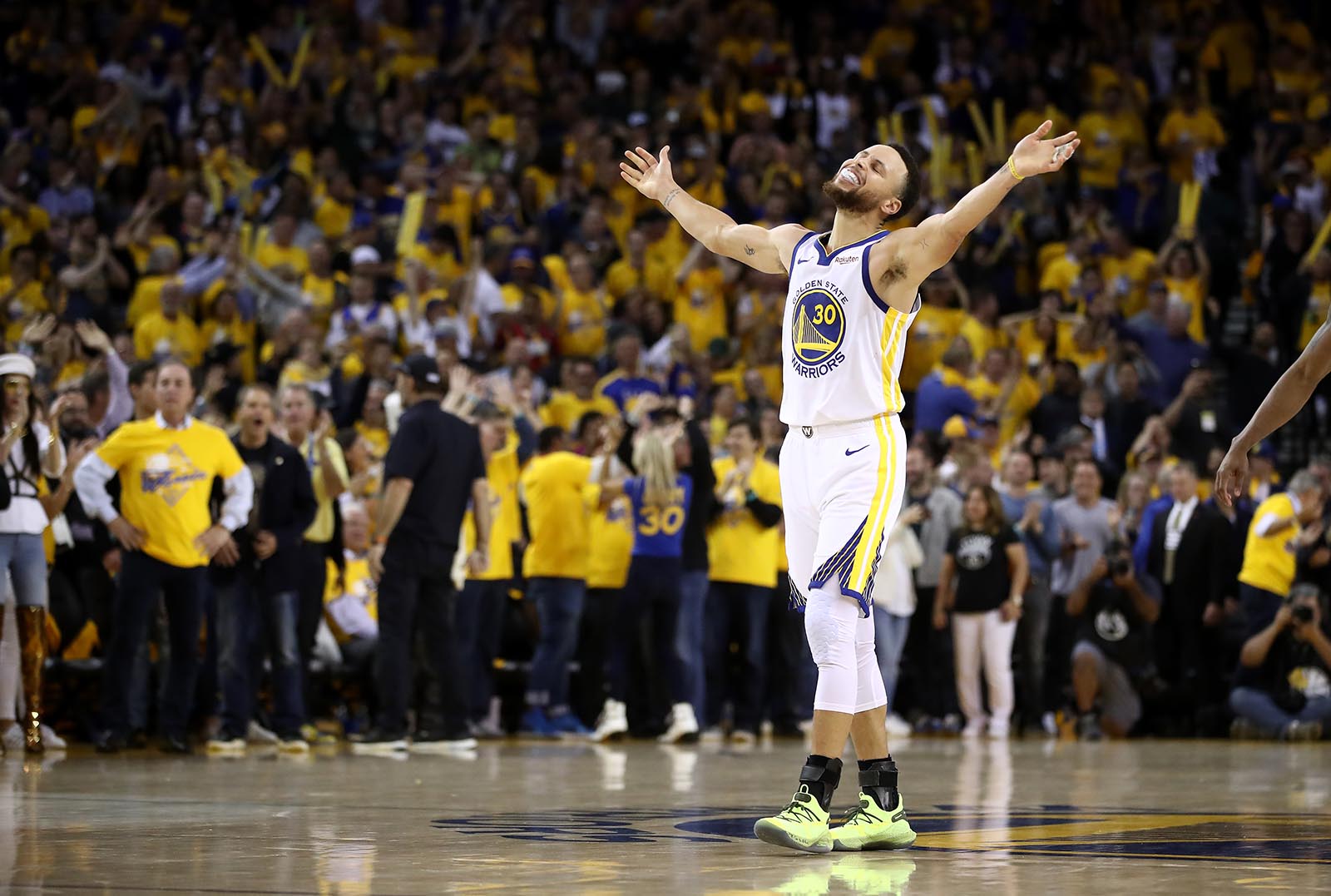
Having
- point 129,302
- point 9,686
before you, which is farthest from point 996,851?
point 129,302

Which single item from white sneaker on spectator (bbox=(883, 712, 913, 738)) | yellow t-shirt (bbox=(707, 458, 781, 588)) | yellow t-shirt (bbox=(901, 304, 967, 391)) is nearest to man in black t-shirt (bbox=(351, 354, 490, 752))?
yellow t-shirt (bbox=(707, 458, 781, 588))

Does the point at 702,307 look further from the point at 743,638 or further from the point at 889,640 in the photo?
the point at 743,638

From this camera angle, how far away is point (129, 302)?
18156 mm

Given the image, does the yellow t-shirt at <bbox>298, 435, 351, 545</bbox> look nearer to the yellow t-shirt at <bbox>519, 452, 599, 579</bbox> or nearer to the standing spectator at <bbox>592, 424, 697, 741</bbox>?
the yellow t-shirt at <bbox>519, 452, 599, 579</bbox>

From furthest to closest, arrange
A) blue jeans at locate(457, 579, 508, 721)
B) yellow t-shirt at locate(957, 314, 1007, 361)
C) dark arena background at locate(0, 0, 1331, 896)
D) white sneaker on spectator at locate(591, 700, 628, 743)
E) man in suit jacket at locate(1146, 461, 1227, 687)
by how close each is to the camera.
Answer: yellow t-shirt at locate(957, 314, 1007, 361)
man in suit jacket at locate(1146, 461, 1227, 687)
blue jeans at locate(457, 579, 508, 721)
white sneaker on spectator at locate(591, 700, 628, 743)
dark arena background at locate(0, 0, 1331, 896)

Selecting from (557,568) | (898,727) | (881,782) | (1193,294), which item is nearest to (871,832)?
(881,782)

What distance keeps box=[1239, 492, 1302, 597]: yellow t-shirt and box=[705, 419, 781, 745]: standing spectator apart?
12.5 feet

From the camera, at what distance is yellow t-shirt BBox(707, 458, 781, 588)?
13914 mm

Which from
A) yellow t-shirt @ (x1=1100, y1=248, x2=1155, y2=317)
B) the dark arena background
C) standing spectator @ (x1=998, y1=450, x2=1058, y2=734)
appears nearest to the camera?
the dark arena background

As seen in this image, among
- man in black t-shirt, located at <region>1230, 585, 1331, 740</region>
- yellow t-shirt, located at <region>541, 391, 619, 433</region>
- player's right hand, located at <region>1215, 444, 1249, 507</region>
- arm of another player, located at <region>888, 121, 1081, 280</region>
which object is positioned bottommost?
man in black t-shirt, located at <region>1230, 585, 1331, 740</region>

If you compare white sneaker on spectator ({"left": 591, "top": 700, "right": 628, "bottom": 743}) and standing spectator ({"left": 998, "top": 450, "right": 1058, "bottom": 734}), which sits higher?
standing spectator ({"left": 998, "top": 450, "right": 1058, "bottom": 734})

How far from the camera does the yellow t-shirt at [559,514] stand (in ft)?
45.1

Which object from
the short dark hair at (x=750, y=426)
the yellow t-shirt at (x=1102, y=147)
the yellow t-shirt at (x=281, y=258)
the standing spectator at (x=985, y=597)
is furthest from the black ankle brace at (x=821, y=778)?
the yellow t-shirt at (x=1102, y=147)

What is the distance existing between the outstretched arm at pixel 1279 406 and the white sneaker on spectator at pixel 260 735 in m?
7.93
